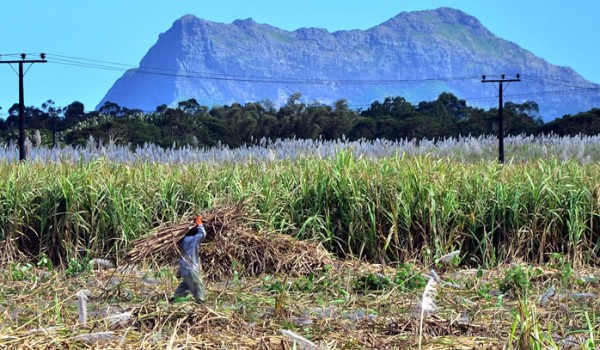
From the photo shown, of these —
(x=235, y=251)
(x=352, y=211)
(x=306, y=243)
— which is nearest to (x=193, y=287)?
(x=235, y=251)

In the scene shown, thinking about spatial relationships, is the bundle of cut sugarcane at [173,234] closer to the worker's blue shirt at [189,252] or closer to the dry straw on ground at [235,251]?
the dry straw on ground at [235,251]

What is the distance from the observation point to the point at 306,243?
649 centimetres

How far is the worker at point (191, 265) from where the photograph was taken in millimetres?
4426

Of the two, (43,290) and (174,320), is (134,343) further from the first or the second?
(43,290)

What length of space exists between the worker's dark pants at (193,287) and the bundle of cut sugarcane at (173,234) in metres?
1.16

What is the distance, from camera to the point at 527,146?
21.8 metres

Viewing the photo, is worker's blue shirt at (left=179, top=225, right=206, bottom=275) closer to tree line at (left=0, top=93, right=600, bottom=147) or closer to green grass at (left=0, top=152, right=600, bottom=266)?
green grass at (left=0, top=152, right=600, bottom=266)

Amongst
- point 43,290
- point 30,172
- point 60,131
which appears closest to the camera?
point 43,290

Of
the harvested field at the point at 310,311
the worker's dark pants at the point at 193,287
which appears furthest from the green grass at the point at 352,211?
the worker's dark pants at the point at 193,287

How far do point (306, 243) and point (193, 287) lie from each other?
6.96 feet

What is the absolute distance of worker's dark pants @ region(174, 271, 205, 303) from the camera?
443 cm

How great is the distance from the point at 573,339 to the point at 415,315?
0.81 metres

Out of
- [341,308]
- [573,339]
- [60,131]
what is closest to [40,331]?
[341,308]

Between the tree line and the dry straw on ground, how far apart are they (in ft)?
82.8
